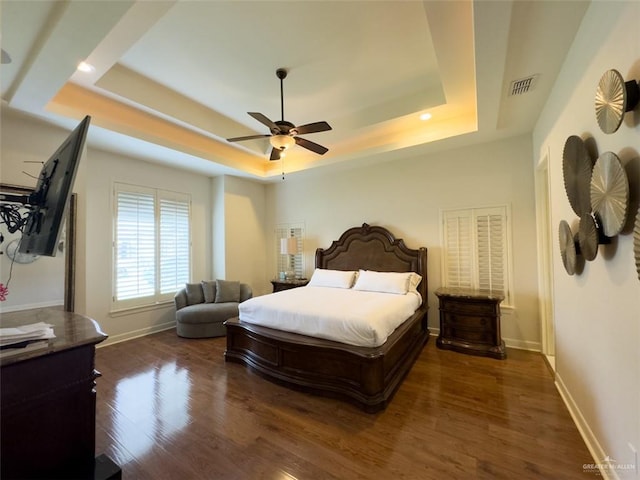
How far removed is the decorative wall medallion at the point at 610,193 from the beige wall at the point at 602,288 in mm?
36

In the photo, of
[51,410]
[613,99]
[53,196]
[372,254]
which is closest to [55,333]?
[51,410]

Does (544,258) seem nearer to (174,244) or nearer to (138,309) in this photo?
(174,244)

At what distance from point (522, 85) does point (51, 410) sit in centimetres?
414

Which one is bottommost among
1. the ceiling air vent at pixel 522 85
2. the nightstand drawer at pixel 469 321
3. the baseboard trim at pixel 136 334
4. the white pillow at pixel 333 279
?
the baseboard trim at pixel 136 334

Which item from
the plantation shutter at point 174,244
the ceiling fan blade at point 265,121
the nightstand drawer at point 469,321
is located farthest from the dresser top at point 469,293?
the plantation shutter at point 174,244

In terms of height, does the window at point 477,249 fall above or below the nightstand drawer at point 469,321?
above

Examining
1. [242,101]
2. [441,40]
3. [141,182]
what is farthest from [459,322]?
[141,182]

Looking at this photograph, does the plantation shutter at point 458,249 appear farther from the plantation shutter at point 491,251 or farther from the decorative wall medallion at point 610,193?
the decorative wall medallion at point 610,193

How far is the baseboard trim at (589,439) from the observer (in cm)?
163

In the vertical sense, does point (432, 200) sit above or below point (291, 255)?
above

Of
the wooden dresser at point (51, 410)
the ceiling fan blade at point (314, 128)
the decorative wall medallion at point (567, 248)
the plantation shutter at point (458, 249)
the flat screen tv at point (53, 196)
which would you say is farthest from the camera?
the plantation shutter at point (458, 249)

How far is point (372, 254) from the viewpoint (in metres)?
4.66

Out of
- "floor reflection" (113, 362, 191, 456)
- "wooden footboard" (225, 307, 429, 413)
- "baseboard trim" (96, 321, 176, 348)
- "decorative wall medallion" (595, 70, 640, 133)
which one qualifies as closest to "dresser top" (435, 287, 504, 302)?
"wooden footboard" (225, 307, 429, 413)

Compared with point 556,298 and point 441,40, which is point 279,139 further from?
point 556,298
